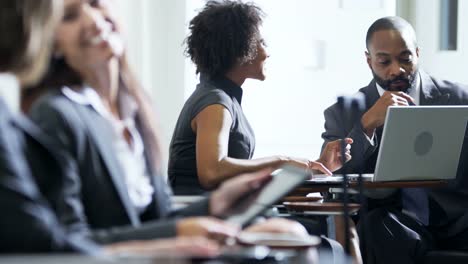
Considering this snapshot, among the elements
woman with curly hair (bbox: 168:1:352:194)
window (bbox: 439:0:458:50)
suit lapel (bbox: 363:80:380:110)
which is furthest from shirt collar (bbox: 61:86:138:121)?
window (bbox: 439:0:458:50)

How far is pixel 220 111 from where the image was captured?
398cm

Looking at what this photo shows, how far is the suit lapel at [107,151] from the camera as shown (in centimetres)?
217

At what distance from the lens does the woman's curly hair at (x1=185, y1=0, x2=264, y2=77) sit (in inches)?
168

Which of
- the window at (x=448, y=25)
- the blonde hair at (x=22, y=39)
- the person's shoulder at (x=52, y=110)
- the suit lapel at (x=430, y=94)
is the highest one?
Answer: the blonde hair at (x=22, y=39)

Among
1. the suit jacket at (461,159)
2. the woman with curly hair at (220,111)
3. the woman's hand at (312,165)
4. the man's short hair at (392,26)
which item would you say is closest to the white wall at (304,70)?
the man's short hair at (392,26)

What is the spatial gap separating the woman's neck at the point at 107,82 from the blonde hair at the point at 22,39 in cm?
47

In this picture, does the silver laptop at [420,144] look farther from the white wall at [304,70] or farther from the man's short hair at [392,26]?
the white wall at [304,70]

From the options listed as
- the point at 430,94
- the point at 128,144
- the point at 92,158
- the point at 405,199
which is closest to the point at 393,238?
the point at 405,199

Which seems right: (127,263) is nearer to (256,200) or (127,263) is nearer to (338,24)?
(256,200)

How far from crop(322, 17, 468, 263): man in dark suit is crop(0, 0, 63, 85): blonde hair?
2381 millimetres

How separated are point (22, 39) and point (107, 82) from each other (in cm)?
55

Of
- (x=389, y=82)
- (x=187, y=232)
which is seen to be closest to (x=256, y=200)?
(x=187, y=232)

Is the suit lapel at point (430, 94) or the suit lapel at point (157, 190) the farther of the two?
the suit lapel at point (430, 94)

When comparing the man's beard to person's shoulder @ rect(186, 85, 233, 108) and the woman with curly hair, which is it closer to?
the woman with curly hair
